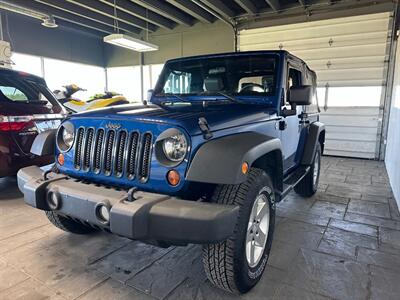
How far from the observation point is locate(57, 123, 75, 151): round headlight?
77.8 inches

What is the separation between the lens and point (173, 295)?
1.73m

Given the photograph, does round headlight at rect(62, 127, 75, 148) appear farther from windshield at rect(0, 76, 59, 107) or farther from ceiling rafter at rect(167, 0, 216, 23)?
ceiling rafter at rect(167, 0, 216, 23)

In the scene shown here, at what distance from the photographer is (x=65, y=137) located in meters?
2.03

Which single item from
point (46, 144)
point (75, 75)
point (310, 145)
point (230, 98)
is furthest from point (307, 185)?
point (75, 75)

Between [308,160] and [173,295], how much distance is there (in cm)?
215

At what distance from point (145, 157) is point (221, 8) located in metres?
6.35

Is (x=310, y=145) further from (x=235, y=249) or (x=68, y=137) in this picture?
(x=68, y=137)

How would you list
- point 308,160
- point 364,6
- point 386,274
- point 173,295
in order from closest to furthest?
point 173,295 → point 386,274 → point 308,160 → point 364,6

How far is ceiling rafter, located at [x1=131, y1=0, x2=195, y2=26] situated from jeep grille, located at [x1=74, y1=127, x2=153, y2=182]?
5.63 metres

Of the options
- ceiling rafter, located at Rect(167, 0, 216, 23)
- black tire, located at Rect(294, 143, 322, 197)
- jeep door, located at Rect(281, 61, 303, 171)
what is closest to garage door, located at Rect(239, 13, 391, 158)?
ceiling rafter, located at Rect(167, 0, 216, 23)

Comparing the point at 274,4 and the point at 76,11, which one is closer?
the point at 274,4

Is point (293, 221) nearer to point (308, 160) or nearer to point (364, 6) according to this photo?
point (308, 160)

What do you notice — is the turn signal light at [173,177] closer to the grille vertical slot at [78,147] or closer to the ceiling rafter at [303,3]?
the grille vertical slot at [78,147]

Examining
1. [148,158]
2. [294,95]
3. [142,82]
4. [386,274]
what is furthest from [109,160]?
[142,82]
